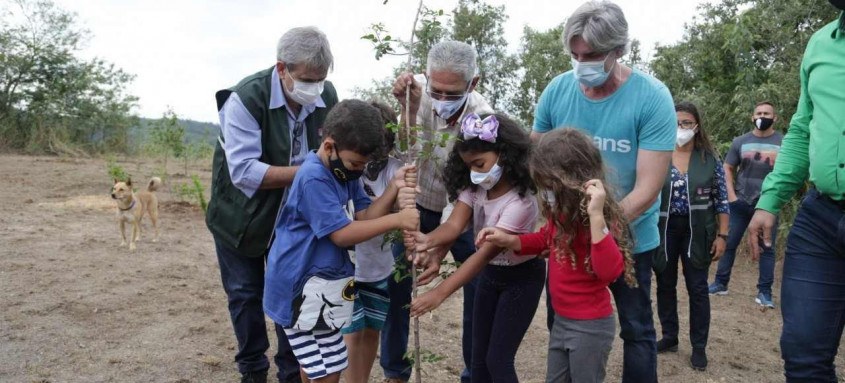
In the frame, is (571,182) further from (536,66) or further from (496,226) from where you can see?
(536,66)

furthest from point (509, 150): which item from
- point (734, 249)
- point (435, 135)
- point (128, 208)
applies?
point (128, 208)

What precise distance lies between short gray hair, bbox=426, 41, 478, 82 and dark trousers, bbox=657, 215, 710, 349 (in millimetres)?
2411

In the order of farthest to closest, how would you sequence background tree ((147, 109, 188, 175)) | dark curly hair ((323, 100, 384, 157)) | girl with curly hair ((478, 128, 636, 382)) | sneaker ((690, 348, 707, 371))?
background tree ((147, 109, 188, 175)) < sneaker ((690, 348, 707, 371)) < dark curly hair ((323, 100, 384, 157)) < girl with curly hair ((478, 128, 636, 382))

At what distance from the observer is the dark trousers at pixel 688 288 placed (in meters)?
4.70

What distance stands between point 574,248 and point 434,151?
0.93m

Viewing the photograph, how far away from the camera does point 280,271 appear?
2768 mm

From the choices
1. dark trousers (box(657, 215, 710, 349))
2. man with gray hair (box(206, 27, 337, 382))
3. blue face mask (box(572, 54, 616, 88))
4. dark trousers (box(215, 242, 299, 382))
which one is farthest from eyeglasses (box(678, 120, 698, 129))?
dark trousers (box(215, 242, 299, 382))

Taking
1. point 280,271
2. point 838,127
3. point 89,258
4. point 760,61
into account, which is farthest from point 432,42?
point 760,61

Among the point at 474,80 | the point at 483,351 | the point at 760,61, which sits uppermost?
the point at 760,61

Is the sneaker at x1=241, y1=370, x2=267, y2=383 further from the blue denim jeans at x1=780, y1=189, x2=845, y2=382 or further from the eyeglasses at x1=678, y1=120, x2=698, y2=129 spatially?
the eyeglasses at x1=678, y1=120, x2=698, y2=129

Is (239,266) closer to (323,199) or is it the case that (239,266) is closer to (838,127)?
(323,199)

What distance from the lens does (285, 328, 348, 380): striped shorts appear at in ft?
9.11

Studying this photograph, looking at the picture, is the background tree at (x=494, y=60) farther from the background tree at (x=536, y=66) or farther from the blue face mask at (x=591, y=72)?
the blue face mask at (x=591, y=72)

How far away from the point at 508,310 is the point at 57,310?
381cm
